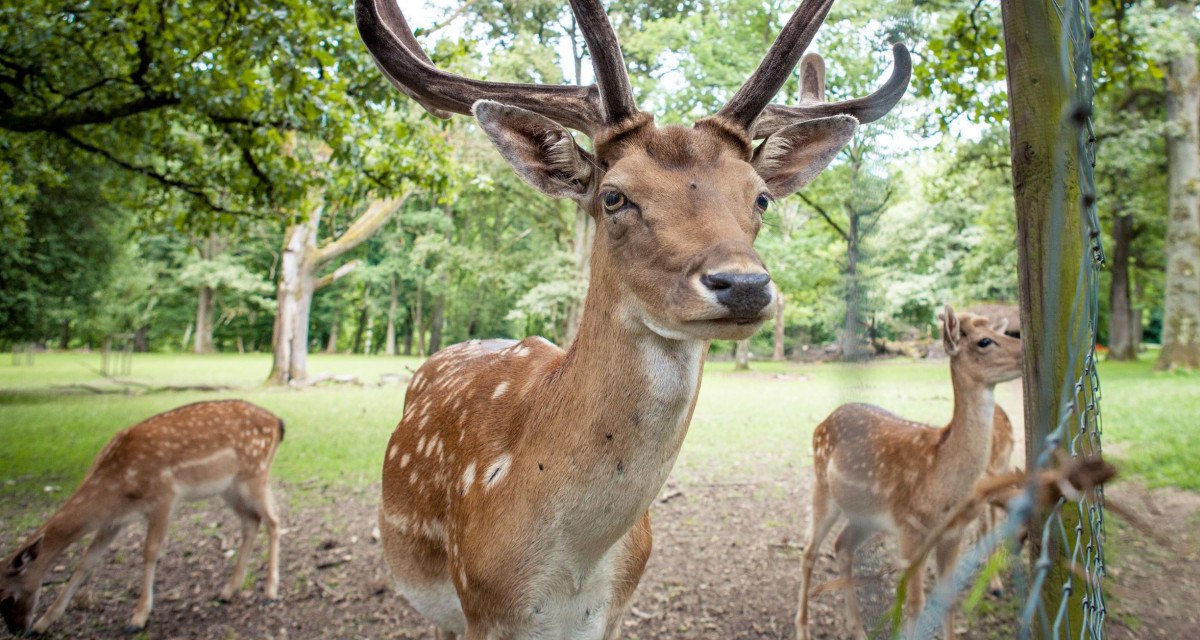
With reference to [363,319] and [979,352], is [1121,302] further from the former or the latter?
[363,319]

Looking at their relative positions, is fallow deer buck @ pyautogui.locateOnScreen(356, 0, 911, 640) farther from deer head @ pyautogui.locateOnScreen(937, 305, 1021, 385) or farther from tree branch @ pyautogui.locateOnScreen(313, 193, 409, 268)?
tree branch @ pyautogui.locateOnScreen(313, 193, 409, 268)

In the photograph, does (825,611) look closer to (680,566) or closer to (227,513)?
(680,566)

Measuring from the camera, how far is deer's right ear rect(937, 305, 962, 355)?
400cm

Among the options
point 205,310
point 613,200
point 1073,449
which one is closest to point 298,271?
point 613,200

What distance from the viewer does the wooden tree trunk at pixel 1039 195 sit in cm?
188

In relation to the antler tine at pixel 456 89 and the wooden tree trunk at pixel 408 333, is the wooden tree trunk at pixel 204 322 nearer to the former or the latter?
the wooden tree trunk at pixel 408 333

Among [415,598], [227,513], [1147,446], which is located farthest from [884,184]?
[1147,446]

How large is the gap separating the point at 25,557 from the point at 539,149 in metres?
3.83

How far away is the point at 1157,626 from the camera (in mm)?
3463

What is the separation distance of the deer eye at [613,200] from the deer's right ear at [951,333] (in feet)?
9.31

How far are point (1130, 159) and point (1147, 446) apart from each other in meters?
7.88

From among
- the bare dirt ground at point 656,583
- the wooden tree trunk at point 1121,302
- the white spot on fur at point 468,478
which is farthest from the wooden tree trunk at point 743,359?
the white spot on fur at point 468,478

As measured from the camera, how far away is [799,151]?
2299 mm

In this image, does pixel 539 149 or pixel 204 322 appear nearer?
pixel 539 149
